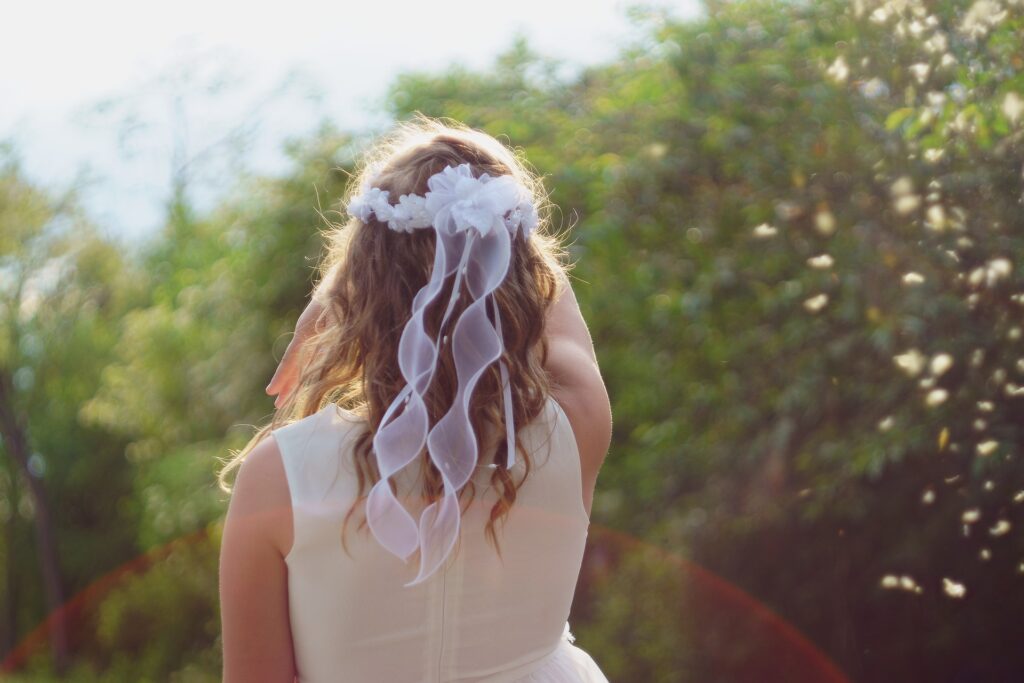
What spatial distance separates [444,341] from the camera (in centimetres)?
138

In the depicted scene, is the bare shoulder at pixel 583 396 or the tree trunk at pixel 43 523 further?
the tree trunk at pixel 43 523

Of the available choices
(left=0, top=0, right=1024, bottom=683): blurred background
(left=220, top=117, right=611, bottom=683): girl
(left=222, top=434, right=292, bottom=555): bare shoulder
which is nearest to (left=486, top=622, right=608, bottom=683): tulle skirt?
(left=220, top=117, right=611, bottom=683): girl

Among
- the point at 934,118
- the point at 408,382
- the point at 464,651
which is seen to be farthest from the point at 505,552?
the point at 934,118

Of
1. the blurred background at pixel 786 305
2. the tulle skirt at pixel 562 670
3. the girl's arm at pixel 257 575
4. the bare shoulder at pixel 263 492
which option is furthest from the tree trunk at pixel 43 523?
the bare shoulder at pixel 263 492

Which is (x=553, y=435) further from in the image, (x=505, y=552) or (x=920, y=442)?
(x=920, y=442)

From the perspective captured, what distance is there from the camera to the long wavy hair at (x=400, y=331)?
1.37m

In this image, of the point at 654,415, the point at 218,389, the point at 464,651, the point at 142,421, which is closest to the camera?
the point at 464,651

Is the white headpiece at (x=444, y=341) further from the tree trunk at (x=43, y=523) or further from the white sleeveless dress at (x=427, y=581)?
the tree trunk at (x=43, y=523)

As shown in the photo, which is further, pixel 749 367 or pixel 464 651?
pixel 749 367

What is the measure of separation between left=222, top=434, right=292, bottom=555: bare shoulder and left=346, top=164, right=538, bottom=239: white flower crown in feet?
1.09

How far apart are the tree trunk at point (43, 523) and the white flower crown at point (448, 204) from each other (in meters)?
13.8

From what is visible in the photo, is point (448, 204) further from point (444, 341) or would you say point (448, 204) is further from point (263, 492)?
point (263, 492)

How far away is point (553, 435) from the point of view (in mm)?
1412

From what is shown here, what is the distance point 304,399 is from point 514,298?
1.05 feet
